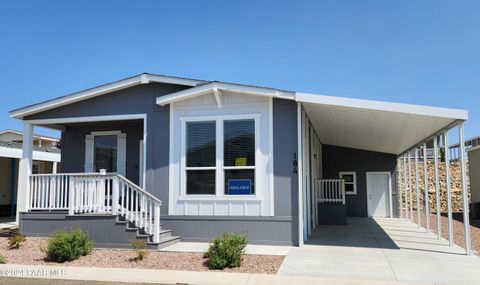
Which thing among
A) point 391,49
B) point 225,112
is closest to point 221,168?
point 225,112

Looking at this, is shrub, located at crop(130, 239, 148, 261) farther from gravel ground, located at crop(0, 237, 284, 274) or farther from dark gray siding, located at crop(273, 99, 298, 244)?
dark gray siding, located at crop(273, 99, 298, 244)

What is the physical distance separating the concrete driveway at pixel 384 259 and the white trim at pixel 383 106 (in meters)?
3.14

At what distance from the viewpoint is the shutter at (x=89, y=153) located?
13258 mm

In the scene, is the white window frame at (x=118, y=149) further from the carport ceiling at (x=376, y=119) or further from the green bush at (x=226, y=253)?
the green bush at (x=226, y=253)

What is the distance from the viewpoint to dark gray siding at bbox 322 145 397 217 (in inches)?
755

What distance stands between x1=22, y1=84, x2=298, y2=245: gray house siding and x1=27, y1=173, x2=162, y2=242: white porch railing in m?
0.86

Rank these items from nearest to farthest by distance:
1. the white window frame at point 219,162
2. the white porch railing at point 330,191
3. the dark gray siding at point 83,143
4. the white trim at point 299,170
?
the white trim at point 299,170 → the white window frame at point 219,162 → the dark gray siding at point 83,143 → the white porch railing at point 330,191

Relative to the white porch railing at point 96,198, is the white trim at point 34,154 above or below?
above

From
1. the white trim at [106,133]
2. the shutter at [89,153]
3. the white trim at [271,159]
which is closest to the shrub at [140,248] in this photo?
the white trim at [271,159]

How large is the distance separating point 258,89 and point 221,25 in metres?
5.21

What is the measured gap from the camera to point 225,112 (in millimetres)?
10719

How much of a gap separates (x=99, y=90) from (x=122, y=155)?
2491mm

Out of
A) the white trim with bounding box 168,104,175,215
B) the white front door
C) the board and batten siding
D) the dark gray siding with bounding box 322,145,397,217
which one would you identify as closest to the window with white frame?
A: the board and batten siding

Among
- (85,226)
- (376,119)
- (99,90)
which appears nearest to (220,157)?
(85,226)
